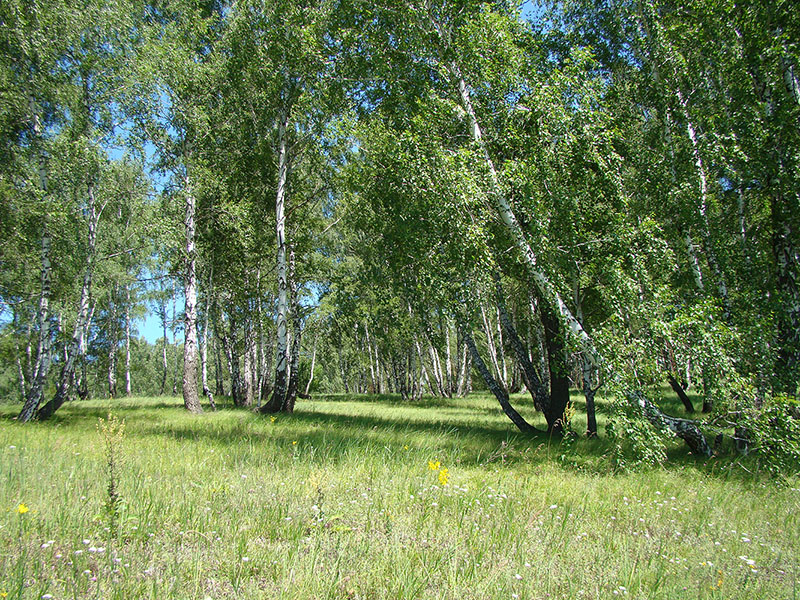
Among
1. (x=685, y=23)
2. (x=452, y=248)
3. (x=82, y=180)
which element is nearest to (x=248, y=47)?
(x=82, y=180)

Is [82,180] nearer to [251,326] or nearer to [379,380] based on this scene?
[251,326]

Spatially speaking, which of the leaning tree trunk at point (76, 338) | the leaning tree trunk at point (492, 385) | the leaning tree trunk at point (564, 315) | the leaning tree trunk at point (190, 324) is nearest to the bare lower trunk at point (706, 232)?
the leaning tree trunk at point (564, 315)

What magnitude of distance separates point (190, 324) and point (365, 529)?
13.6 m

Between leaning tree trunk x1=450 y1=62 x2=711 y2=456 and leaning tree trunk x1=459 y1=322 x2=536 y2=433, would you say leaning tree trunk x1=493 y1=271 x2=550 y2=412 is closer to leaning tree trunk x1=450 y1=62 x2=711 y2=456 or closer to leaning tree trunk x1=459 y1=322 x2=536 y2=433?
leaning tree trunk x1=459 y1=322 x2=536 y2=433

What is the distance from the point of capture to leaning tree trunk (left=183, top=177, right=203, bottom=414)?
48.1 ft

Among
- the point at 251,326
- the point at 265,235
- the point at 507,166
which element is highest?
the point at 265,235

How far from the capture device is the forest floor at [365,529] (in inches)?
96.9

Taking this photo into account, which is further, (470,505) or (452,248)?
(452,248)

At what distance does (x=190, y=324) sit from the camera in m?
14.8

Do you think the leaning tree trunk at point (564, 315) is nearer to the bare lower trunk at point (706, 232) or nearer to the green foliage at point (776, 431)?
the green foliage at point (776, 431)

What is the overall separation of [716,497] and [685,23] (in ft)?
31.0

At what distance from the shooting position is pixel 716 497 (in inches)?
210

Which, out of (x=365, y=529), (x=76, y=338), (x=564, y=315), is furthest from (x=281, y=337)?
(x=365, y=529)

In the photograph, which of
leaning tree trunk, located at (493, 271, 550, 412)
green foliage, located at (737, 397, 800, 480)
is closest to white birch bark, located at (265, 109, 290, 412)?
leaning tree trunk, located at (493, 271, 550, 412)
